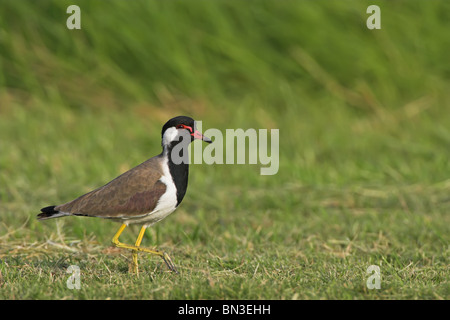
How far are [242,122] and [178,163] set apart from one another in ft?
13.1

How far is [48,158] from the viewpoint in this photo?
7.54 metres

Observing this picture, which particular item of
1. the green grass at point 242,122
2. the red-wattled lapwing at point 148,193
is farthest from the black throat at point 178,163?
the green grass at point 242,122

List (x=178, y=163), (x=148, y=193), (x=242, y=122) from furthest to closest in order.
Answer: (x=242, y=122) → (x=178, y=163) → (x=148, y=193)

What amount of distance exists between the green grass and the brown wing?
40cm

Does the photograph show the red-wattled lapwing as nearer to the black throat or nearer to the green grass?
the black throat

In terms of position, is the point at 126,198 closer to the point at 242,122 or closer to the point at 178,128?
the point at 178,128

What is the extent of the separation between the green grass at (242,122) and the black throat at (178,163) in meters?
0.52

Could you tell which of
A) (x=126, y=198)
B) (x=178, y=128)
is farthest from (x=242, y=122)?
(x=126, y=198)

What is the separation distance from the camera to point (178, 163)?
4551 mm

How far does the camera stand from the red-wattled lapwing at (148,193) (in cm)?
443

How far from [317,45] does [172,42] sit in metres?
1.73

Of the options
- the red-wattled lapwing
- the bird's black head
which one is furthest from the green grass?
the bird's black head

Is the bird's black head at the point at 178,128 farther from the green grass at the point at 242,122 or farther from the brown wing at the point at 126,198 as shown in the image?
the green grass at the point at 242,122

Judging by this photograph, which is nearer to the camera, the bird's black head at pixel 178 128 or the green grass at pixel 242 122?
the bird's black head at pixel 178 128
